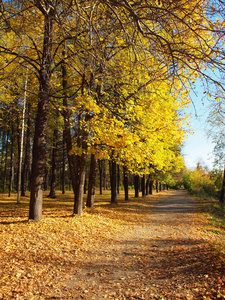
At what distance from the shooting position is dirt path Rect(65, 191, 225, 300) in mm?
3445

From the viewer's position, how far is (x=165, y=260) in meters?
4.98

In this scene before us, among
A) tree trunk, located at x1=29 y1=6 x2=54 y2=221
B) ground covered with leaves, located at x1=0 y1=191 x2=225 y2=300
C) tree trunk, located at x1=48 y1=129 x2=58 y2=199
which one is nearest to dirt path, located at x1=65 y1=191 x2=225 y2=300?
ground covered with leaves, located at x1=0 y1=191 x2=225 y2=300

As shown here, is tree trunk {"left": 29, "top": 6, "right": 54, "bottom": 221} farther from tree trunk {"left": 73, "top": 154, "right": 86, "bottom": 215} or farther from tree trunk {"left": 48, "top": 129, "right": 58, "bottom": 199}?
tree trunk {"left": 48, "top": 129, "right": 58, "bottom": 199}

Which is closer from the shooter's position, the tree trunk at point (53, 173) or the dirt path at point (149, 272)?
the dirt path at point (149, 272)

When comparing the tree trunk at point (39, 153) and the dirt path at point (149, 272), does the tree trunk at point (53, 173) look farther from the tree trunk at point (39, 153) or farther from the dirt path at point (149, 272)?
the dirt path at point (149, 272)

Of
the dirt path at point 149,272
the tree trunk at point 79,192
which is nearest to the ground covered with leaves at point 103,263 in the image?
the dirt path at point 149,272

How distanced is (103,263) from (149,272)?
1.08m

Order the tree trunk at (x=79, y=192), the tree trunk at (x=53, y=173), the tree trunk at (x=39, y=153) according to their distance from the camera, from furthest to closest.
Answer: the tree trunk at (x=53, y=173) → the tree trunk at (x=79, y=192) → the tree trunk at (x=39, y=153)

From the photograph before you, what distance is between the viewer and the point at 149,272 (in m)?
4.33

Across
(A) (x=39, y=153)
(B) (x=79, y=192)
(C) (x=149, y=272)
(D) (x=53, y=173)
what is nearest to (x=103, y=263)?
(C) (x=149, y=272)

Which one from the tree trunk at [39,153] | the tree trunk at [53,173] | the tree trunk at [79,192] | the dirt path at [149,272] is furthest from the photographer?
the tree trunk at [53,173]

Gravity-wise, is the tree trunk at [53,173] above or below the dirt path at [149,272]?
above

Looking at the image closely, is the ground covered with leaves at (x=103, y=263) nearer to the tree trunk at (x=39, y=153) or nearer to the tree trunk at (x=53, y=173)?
the tree trunk at (x=39, y=153)

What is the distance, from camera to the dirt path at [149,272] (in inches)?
136
